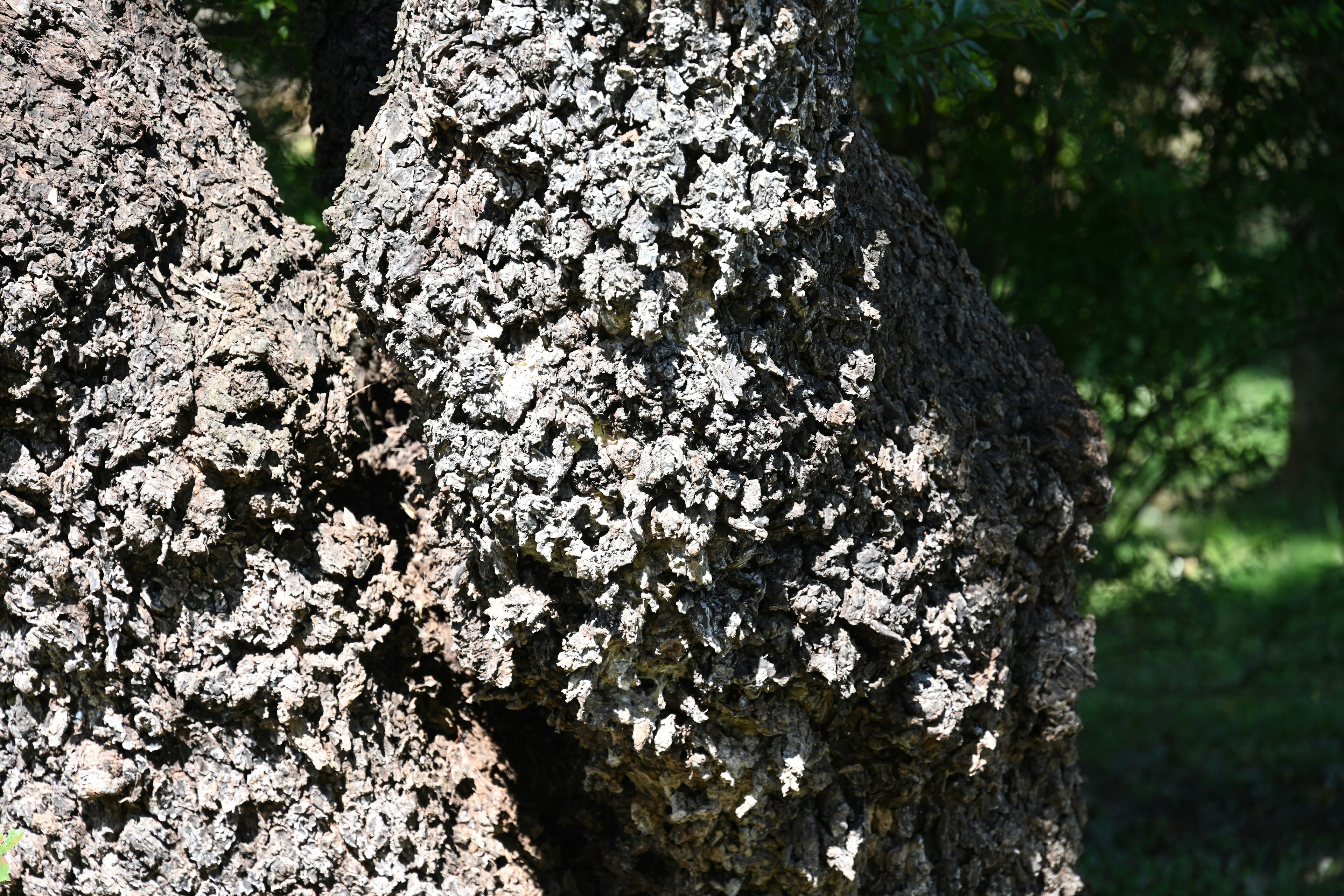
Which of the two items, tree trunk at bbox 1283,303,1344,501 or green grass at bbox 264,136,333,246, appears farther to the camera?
tree trunk at bbox 1283,303,1344,501

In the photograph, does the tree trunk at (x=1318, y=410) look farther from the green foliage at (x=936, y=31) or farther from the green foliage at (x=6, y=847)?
the green foliage at (x=6, y=847)

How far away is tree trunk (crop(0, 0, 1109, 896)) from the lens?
1.43m

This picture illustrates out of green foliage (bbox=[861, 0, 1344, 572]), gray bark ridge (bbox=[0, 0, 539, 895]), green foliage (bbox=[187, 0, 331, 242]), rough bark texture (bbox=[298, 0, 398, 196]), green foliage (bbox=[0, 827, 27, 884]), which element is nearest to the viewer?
green foliage (bbox=[0, 827, 27, 884])

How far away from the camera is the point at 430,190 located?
151cm

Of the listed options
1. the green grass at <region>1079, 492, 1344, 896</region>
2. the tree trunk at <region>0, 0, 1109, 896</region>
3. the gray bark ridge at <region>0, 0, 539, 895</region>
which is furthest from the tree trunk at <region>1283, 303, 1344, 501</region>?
the gray bark ridge at <region>0, 0, 539, 895</region>

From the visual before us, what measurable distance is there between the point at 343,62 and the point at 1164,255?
2.71m

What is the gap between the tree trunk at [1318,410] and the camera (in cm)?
414

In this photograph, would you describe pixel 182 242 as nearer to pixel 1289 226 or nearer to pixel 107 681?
pixel 107 681

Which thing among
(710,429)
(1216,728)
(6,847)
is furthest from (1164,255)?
(6,847)

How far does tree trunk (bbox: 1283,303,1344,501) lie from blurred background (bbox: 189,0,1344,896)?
0.08ft

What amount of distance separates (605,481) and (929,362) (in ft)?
2.11

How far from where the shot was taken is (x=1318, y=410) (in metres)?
6.01

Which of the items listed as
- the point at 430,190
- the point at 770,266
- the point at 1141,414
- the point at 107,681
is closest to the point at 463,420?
the point at 430,190

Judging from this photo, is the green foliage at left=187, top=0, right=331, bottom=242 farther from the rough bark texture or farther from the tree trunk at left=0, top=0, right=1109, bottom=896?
the tree trunk at left=0, top=0, right=1109, bottom=896
